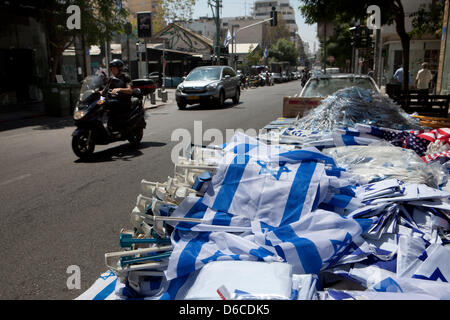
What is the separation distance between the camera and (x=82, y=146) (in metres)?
7.36

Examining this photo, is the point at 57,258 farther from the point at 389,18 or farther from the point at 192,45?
the point at 192,45

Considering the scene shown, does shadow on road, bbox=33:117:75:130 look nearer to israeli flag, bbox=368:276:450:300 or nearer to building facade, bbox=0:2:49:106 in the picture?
building facade, bbox=0:2:49:106

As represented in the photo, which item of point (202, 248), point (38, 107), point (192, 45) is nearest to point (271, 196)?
point (202, 248)

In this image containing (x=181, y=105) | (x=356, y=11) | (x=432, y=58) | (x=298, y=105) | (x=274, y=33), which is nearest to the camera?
(x=298, y=105)

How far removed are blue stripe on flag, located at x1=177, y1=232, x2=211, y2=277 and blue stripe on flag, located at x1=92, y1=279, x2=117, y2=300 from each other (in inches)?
23.7

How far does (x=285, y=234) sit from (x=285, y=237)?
3 cm

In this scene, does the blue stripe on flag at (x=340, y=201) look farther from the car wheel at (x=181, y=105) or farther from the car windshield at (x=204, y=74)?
the car windshield at (x=204, y=74)

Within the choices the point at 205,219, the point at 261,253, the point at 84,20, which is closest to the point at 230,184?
the point at 205,219

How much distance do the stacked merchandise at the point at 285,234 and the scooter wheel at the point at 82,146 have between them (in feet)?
14.6

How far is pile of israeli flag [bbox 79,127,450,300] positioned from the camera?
2119 mm

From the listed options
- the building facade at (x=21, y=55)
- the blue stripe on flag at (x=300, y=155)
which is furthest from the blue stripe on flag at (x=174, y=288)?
the building facade at (x=21, y=55)

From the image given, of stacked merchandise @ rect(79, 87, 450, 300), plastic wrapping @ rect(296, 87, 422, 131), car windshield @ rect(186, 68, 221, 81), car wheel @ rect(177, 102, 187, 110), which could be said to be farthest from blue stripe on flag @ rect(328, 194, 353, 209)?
car windshield @ rect(186, 68, 221, 81)

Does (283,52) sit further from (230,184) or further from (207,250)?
(207,250)
